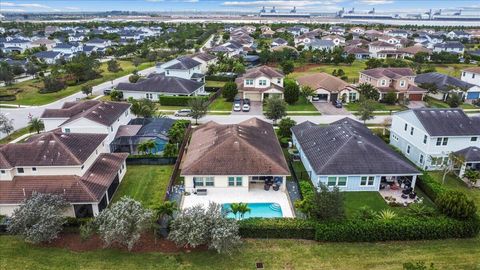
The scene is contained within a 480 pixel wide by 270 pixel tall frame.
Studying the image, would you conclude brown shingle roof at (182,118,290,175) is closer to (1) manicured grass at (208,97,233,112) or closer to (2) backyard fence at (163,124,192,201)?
(2) backyard fence at (163,124,192,201)

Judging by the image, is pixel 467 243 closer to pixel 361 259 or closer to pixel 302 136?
pixel 361 259

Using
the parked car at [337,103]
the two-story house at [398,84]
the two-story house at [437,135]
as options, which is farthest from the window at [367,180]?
the two-story house at [398,84]

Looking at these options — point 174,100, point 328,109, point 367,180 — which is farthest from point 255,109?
point 367,180

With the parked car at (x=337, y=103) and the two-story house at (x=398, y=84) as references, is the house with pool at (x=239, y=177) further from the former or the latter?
the two-story house at (x=398, y=84)

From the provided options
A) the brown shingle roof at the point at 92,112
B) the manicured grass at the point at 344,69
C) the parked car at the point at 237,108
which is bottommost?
the parked car at the point at 237,108

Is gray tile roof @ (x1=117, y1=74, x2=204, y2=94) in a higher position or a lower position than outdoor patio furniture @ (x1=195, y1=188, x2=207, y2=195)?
higher

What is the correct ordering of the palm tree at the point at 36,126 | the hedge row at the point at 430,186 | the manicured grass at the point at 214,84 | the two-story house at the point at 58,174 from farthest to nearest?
1. the manicured grass at the point at 214,84
2. the palm tree at the point at 36,126
3. the hedge row at the point at 430,186
4. the two-story house at the point at 58,174

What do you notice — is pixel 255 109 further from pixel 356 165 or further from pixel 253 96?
pixel 356 165

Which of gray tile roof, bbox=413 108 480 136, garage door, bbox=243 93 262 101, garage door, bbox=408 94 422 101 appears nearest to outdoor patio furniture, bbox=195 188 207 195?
gray tile roof, bbox=413 108 480 136

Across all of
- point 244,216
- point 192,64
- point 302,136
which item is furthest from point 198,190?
point 192,64
